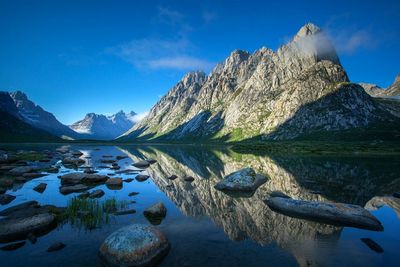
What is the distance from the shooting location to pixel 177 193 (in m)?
30.8

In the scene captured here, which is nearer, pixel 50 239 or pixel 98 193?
pixel 50 239

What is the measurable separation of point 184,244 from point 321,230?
424 inches

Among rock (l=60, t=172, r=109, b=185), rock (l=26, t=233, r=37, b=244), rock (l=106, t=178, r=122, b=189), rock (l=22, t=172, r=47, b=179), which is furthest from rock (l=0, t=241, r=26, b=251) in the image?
rock (l=22, t=172, r=47, b=179)

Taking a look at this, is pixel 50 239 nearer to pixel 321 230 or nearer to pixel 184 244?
pixel 184 244

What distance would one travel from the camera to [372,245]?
15758 millimetres

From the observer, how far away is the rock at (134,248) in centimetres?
1282

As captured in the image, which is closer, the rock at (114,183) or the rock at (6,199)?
the rock at (6,199)

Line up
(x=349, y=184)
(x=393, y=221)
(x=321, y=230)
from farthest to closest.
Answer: (x=349, y=184), (x=393, y=221), (x=321, y=230)

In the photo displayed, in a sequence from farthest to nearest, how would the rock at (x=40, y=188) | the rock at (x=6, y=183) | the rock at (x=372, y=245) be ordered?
the rock at (x=6, y=183)
the rock at (x=40, y=188)
the rock at (x=372, y=245)

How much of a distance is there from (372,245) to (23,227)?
80.2 ft

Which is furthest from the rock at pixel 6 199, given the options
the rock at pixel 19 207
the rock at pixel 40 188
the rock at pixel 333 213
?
the rock at pixel 333 213

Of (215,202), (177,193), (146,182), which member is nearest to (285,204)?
(215,202)

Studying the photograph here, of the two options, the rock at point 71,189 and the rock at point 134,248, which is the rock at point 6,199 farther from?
the rock at point 134,248

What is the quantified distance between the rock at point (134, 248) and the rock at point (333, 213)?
12971 mm
